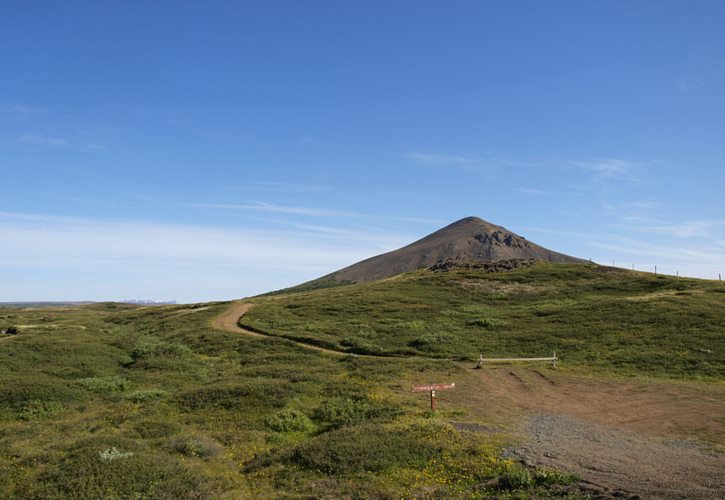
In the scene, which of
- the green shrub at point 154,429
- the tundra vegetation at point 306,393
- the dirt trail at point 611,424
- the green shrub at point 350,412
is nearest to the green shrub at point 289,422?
the tundra vegetation at point 306,393

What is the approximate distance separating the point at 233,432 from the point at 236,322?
41474mm

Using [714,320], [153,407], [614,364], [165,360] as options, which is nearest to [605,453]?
[153,407]

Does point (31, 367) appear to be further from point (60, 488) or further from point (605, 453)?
point (605, 453)

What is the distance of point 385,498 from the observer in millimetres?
12352

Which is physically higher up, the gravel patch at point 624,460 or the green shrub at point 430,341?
the green shrub at point 430,341

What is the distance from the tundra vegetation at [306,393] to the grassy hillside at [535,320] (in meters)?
0.28

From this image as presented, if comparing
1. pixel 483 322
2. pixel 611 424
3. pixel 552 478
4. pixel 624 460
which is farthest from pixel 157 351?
pixel 624 460

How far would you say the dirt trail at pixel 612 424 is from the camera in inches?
535

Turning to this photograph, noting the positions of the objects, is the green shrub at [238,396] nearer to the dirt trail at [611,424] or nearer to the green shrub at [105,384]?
the green shrub at [105,384]

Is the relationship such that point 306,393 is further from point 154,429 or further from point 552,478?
point 552,478

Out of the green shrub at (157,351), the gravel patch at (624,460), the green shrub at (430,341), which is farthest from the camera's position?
the green shrub at (430,341)

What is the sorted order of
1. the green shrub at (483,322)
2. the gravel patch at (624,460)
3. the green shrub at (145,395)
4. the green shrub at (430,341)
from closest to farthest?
the gravel patch at (624,460) < the green shrub at (145,395) < the green shrub at (430,341) < the green shrub at (483,322)

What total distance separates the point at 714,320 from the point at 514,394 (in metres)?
29.8

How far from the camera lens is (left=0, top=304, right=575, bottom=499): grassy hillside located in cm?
1305
